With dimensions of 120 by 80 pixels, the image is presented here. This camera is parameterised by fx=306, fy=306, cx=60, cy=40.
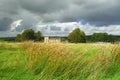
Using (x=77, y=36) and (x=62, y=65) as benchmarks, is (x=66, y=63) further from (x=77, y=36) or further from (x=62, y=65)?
(x=77, y=36)

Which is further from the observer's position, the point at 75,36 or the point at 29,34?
the point at 29,34

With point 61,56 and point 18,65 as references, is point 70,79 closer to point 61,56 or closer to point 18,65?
point 61,56

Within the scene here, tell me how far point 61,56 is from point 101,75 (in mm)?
1593

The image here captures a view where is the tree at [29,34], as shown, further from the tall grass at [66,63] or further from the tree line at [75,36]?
the tall grass at [66,63]

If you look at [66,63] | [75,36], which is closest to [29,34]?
[75,36]

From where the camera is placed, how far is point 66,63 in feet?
36.3

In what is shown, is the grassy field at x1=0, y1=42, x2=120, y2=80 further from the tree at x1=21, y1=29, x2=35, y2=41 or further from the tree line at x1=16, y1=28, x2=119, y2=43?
the tree at x1=21, y1=29, x2=35, y2=41

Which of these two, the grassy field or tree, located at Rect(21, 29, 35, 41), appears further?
tree, located at Rect(21, 29, 35, 41)

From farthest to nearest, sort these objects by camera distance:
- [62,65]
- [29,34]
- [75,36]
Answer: [29,34]
[75,36]
[62,65]

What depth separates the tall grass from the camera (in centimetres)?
1052

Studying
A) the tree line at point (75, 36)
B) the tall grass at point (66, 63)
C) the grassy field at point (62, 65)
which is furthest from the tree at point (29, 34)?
the tall grass at point (66, 63)

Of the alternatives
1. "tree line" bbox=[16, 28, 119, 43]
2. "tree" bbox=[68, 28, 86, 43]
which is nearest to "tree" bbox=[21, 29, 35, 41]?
"tree line" bbox=[16, 28, 119, 43]

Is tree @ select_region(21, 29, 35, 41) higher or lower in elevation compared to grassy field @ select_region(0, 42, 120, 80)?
higher

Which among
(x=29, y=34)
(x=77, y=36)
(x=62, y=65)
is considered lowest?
(x=62, y=65)
